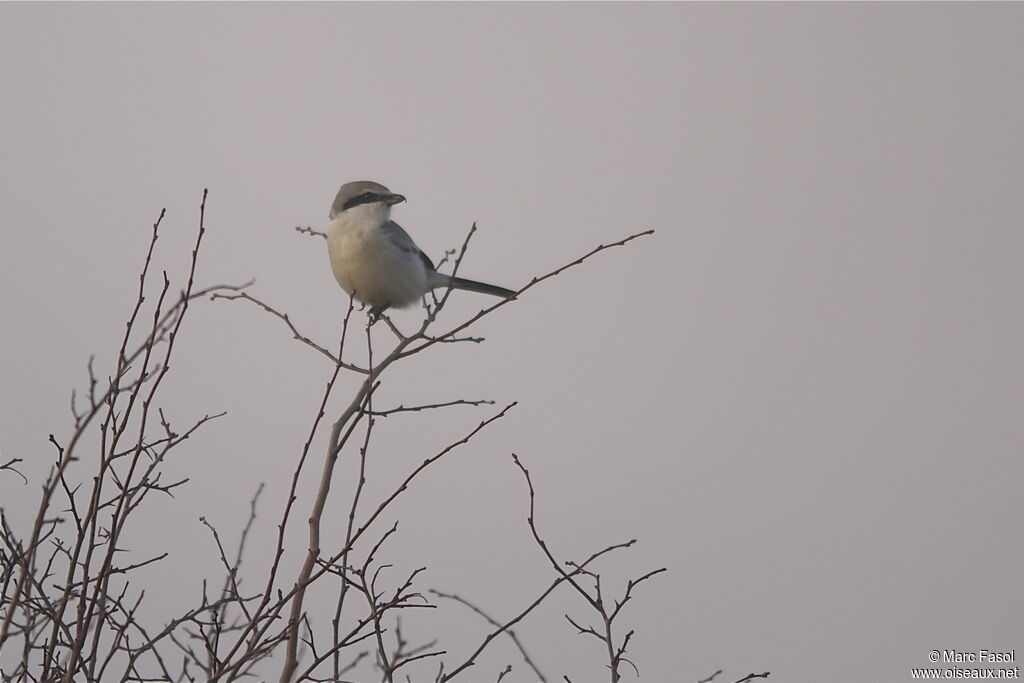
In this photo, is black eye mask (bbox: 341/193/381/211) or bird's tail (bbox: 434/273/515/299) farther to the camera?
bird's tail (bbox: 434/273/515/299)

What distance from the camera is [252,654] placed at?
2277 mm

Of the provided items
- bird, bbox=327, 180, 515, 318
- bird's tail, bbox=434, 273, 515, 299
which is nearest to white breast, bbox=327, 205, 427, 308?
bird, bbox=327, 180, 515, 318

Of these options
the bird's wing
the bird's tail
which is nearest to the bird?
the bird's wing

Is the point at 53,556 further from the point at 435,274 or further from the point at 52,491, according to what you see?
the point at 435,274

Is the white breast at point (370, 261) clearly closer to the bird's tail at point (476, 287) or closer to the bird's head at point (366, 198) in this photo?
the bird's head at point (366, 198)

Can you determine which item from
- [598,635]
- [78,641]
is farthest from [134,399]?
[598,635]

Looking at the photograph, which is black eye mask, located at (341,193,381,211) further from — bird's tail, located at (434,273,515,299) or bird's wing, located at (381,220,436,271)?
bird's tail, located at (434,273,515,299)

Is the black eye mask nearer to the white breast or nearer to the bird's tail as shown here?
the white breast

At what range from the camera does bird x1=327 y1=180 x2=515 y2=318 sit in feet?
18.9

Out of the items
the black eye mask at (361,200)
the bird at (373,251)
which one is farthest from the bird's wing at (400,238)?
the black eye mask at (361,200)

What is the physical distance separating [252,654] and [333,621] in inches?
12.7

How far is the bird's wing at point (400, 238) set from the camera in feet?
19.2

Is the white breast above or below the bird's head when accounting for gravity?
below

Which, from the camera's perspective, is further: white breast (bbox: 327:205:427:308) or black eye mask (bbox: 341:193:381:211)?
black eye mask (bbox: 341:193:381:211)
